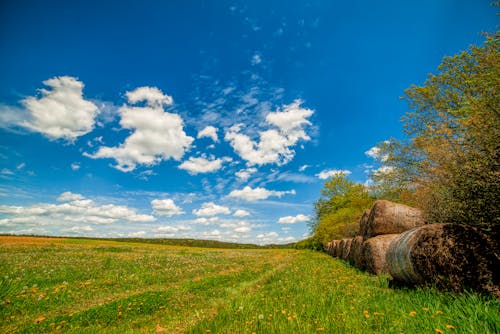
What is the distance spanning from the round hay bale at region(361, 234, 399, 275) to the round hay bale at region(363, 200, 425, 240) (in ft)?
1.54

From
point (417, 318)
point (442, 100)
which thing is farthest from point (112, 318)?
point (442, 100)

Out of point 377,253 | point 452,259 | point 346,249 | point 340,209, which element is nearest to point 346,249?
point 346,249

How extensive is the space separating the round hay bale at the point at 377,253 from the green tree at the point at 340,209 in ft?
73.2

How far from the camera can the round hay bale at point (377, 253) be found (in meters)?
11.5

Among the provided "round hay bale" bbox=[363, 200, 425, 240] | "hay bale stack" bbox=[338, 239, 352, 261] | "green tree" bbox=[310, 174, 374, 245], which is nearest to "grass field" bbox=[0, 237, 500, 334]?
"round hay bale" bbox=[363, 200, 425, 240]

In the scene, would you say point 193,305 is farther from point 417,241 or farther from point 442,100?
point 442,100

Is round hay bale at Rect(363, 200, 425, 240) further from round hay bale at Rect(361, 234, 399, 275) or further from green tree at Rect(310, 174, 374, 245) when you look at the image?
green tree at Rect(310, 174, 374, 245)

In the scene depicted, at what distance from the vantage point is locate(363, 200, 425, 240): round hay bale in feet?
40.0

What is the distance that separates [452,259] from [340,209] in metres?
47.5

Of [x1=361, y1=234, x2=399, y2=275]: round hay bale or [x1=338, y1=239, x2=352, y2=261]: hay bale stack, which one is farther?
[x1=338, y1=239, x2=352, y2=261]: hay bale stack

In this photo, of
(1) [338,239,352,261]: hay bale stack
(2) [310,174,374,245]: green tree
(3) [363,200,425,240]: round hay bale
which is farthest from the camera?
(2) [310,174,374,245]: green tree

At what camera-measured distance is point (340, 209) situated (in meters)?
51.2

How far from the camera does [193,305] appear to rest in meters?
7.95

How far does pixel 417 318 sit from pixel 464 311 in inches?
30.7
